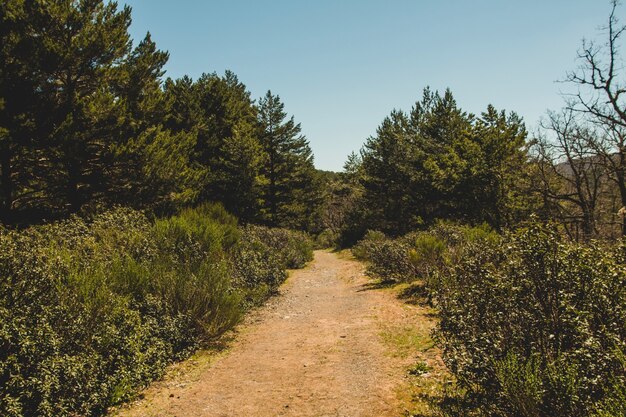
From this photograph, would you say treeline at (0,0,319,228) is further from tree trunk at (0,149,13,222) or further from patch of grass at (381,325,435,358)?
patch of grass at (381,325,435,358)

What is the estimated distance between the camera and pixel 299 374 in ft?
18.8

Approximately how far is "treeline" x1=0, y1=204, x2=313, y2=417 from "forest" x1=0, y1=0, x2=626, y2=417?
29mm

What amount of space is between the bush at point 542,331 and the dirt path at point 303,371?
49.9 inches

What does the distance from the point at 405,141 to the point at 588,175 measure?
1295 cm

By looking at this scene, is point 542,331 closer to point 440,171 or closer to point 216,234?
point 216,234

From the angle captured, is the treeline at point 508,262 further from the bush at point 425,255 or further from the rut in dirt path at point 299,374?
the rut in dirt path at point 299,374

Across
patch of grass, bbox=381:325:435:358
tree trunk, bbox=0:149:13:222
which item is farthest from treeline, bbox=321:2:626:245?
tree trunk, bbox=0:149:13:222

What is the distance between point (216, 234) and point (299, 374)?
650 centimetres

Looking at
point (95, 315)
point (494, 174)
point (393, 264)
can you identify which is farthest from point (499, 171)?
point (95, 315)

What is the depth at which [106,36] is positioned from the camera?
1394cm

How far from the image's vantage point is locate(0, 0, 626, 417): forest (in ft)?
11.6

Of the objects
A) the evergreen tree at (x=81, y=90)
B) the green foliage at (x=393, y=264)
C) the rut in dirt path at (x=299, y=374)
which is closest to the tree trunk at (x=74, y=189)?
the evergreen tree at (x=81, y=90)

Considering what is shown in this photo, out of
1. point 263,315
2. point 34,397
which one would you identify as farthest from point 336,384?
point 263,315

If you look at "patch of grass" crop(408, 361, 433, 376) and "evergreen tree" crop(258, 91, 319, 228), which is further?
"evergreen tree" crop(258, 91, 319, 228)
